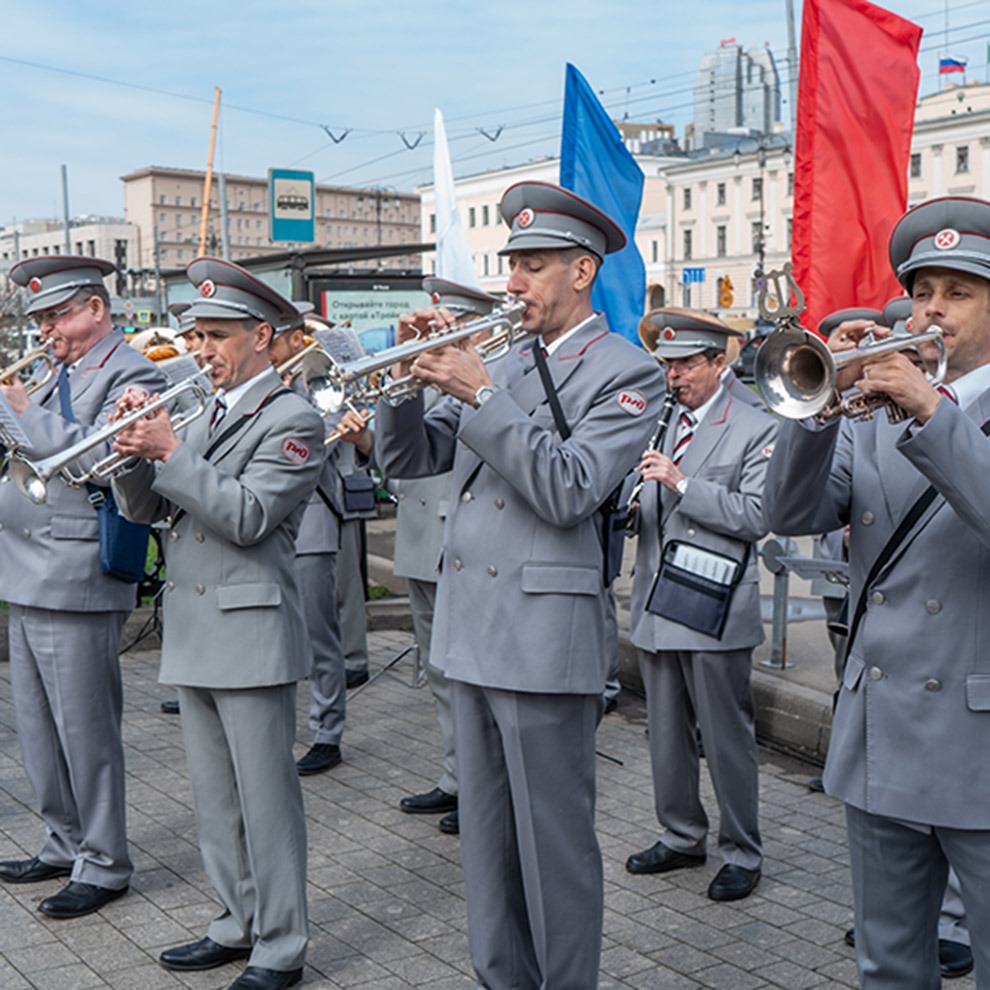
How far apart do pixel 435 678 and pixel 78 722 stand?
73.7 inches

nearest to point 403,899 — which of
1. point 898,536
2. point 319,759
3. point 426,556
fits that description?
point 319,759

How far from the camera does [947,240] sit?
2.88 metres

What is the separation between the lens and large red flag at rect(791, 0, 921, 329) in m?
6.15

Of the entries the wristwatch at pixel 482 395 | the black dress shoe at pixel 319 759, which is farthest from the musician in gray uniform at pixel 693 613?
the black dress shoe at pixel 319 759

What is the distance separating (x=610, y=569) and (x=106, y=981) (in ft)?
6.82

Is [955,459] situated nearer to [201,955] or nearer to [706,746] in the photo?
[706,746]

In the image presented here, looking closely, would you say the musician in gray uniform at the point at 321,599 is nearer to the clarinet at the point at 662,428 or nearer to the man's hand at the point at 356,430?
the man's hand at the point at 356,430

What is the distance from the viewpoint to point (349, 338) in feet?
18.7

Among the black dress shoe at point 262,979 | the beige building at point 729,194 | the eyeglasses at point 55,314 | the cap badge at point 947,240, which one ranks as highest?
the beige building at point 729,194

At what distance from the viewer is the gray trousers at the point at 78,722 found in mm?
4758

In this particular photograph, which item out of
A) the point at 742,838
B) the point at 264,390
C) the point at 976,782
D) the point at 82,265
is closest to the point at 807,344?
the point at 976,782

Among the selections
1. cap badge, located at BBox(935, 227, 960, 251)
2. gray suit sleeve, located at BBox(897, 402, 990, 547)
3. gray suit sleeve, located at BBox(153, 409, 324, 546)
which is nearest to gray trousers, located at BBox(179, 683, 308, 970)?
gray suit sleeve, located at BBox(153, 409, 324, 546)

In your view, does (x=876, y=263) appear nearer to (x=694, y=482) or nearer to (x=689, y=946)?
(x=694, y=482)

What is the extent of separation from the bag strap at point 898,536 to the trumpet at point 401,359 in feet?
4.00
